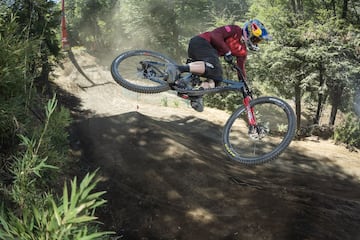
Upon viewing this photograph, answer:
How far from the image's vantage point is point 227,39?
7.33 meters

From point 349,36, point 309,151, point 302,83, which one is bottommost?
point 309,151

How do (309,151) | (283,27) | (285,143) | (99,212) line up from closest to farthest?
(285,143)
(99,212)
(309,151)
(283,27)

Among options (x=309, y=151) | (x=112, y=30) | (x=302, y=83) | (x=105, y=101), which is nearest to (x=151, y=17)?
(x=112, y=30)

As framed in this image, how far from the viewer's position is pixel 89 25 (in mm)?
43656

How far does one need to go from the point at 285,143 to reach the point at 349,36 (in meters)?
15.7

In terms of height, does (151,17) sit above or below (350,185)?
above

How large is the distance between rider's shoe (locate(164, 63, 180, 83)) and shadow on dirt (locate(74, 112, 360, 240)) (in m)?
4.39

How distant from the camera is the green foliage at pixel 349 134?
19656 mm

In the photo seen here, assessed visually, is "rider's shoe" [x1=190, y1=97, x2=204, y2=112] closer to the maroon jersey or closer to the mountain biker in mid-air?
the mountain biker in mid-air

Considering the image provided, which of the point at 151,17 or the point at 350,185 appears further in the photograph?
the point at 151,17

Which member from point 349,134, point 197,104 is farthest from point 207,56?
point 349,134

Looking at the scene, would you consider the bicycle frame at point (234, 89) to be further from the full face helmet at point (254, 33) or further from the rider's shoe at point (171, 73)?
the full face helmet at point (254, 33)

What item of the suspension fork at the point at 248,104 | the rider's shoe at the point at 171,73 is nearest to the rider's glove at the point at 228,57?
the suspension fork at the point at 248,104

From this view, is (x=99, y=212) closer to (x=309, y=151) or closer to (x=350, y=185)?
(x=350, y=185)
